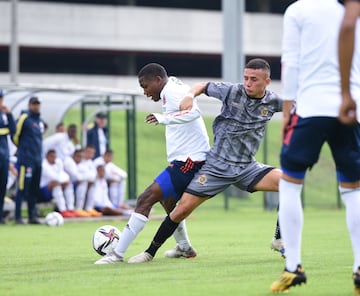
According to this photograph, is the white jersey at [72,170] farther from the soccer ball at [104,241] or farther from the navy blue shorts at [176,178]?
the navy blue shorts at [176,178]

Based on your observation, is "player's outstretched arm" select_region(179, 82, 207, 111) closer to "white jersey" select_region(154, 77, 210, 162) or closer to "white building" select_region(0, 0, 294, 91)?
"white jersey" select_region(154, 77, 210, 162)

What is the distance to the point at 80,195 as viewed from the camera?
22016mm

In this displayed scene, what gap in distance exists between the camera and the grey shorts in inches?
403

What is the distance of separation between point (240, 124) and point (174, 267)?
1.70 metres

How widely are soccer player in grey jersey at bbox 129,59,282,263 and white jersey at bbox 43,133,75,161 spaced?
11.6 metres

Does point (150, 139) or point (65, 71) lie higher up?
point (65, 71)

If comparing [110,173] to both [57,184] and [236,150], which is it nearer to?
[57,184]

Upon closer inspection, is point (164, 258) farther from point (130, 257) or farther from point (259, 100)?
point (259, 100)

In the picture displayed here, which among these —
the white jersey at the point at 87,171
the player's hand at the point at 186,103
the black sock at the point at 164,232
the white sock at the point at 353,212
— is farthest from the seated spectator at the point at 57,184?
the white sock at the point at 353,212

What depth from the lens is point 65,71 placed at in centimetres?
5231

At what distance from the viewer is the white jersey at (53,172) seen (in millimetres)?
21281

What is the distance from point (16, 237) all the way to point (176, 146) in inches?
215

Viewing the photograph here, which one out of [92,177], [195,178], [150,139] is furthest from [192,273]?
[150,139]

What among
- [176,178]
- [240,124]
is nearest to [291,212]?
[176,178]
